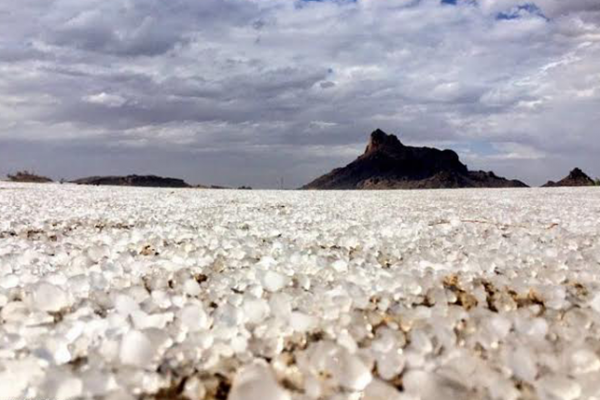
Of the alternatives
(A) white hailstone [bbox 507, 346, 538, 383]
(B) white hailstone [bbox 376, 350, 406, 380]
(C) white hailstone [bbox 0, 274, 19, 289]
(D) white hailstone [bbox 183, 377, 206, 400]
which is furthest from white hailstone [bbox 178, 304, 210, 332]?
(C) white hailstone [bbox 0, 274, 19, 289]

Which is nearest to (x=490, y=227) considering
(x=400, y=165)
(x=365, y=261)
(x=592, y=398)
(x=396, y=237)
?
(x=396, y=237)

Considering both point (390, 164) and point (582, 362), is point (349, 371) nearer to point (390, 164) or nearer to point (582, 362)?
point (582, 362)

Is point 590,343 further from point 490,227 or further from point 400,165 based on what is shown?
point 400,165

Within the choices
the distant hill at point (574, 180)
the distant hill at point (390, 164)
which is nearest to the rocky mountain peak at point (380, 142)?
the distant hill at point (390, 164)

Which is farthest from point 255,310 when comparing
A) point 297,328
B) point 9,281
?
point 9,281

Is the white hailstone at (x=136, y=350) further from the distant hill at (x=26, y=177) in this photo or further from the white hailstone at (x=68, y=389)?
the distant hill at (x=26, y=177)

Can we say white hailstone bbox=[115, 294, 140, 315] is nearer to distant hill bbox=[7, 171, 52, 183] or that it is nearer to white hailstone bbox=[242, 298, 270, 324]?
white hailstone bbox=[242, 298, 270, 324]
